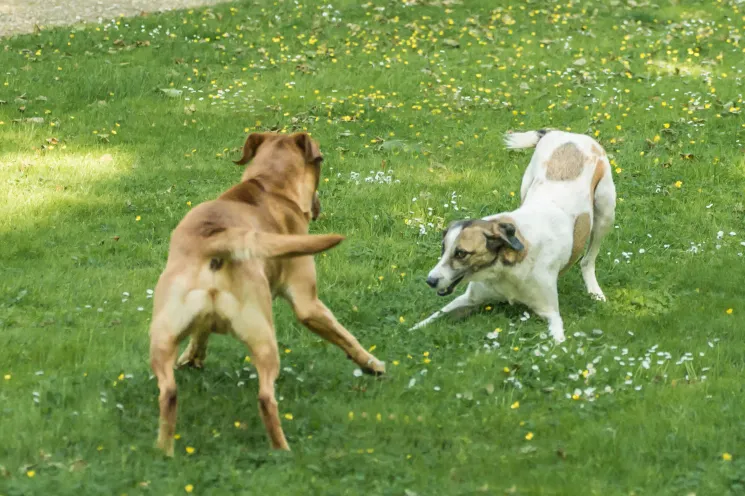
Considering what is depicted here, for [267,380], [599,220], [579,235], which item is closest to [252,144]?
[267,380]

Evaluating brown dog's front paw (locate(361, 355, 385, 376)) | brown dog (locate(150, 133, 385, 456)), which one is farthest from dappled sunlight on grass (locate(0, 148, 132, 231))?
brown dog (locate(150, 133, 385, 456))

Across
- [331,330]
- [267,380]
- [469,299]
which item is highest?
[267,380]

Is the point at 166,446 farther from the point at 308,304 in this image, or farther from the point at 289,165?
the point at 289,165

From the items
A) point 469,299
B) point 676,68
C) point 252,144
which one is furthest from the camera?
point 676,68

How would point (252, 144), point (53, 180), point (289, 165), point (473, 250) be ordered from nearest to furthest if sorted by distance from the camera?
point (289, 165)
point (252, 144)
point (473, 250)
point (53, 180)

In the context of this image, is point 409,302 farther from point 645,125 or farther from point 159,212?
point 645,125

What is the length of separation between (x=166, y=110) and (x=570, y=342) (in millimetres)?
7300

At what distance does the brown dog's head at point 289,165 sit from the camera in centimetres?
631

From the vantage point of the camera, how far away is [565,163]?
8.38 meters

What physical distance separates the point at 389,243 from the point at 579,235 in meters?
1.75

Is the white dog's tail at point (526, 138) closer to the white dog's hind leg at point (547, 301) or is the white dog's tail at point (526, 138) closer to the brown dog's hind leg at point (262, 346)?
the white dog's hind leg at point (547, 301)

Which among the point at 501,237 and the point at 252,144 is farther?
the point at 501,237

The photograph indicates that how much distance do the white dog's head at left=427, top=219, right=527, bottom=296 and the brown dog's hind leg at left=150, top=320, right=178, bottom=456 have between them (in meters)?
2.67

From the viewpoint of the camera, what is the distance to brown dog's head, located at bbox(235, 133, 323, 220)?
6312mm
